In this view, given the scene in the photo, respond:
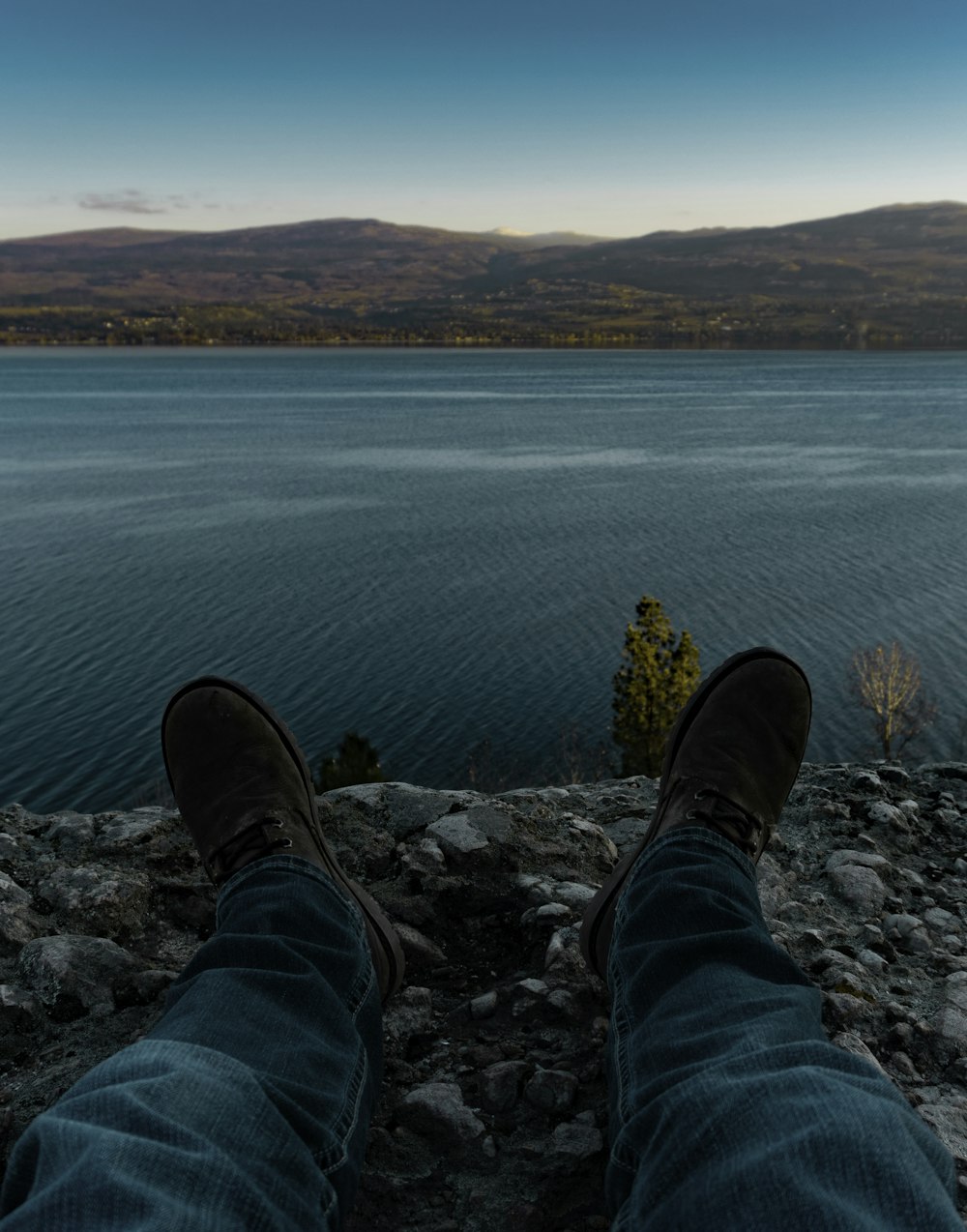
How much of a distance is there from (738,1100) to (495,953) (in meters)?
1.52

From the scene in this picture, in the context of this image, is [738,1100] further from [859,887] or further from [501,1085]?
[859,887]

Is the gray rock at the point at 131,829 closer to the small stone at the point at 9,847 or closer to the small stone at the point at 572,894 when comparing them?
the small stone at the point at 9,847

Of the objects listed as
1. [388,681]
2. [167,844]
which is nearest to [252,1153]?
[167,844]

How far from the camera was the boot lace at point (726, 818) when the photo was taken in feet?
8.36

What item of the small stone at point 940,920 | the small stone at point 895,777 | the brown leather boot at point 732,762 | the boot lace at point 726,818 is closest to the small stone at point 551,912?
the brown leather boot at point 732,762

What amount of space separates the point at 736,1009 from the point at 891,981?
3.85ft

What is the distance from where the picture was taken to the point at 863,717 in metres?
24.5

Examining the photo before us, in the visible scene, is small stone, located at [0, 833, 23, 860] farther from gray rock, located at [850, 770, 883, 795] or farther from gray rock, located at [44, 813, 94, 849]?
gray rock, located at [850, 770, 883, 795]

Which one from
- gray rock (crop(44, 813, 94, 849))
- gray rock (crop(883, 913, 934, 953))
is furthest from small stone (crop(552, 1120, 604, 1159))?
gray rock (crop(44, 813, 94, 849))

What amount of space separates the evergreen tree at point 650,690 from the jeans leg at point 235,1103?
18.9 meters

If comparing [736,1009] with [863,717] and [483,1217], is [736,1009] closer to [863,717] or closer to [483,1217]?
[483,1217]

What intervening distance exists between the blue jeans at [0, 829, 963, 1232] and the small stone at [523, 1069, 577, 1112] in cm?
38

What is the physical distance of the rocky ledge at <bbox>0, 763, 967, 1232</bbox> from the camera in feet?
6.55

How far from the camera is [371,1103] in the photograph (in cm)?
179
